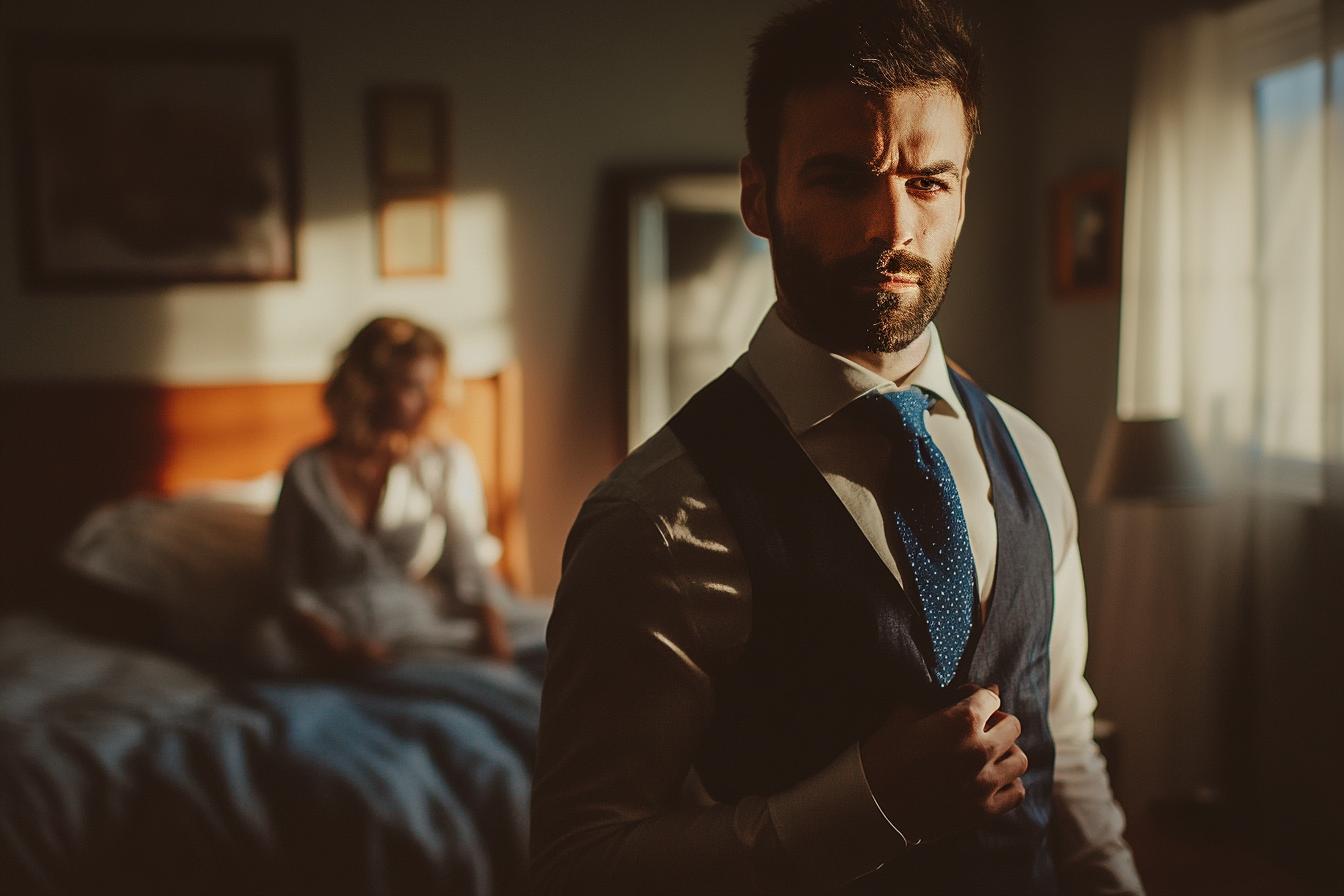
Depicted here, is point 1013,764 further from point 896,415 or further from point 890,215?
point 890,215

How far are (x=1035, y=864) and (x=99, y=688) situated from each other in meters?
2.26

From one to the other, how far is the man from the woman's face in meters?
1.98

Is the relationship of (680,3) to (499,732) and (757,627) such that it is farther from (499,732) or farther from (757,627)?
(757,627)

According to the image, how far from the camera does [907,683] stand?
2.34 ft

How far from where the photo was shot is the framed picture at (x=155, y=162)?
3.25m

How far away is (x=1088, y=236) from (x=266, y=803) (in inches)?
113

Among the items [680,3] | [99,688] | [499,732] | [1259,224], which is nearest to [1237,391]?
[1259,224]

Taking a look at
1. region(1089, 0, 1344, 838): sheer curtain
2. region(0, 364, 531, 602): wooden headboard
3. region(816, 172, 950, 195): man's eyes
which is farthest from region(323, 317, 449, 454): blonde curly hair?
region(816, 172, 950, 195): man's eyes

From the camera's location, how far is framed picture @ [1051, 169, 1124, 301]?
10.3ft

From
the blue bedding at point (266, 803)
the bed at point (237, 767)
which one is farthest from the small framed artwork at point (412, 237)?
the blue bedding at point (266, 803)

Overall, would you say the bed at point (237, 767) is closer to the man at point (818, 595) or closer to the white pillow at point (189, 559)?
the white pillow at point (189, 559)

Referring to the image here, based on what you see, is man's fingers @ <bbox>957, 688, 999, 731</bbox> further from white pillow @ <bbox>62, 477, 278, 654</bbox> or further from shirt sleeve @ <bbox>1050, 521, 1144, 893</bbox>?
white pillow @ <bbox>62, 477, 278, 654</bbox>

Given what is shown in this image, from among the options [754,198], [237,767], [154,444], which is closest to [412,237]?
[154,444]

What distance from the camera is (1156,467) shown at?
240cm
